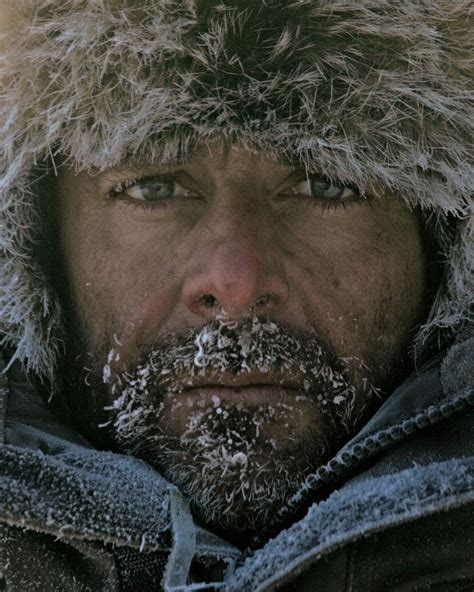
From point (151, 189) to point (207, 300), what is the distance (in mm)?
286

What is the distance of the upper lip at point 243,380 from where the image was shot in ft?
4.68

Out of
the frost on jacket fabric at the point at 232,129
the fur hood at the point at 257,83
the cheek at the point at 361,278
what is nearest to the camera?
the frost on jacket fabric at the point at 232,129

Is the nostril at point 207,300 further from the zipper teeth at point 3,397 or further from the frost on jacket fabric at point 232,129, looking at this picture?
the zipper teeth at point 3,397

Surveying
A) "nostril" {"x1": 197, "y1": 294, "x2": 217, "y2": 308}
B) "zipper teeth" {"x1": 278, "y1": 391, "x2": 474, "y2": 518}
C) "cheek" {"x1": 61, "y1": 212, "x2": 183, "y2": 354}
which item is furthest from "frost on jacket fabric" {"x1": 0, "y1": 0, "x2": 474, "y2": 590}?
"nostril" {"x1": 197, "y1": 294, "x2": 217, "y2": 308}

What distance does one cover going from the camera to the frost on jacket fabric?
123 centimetres

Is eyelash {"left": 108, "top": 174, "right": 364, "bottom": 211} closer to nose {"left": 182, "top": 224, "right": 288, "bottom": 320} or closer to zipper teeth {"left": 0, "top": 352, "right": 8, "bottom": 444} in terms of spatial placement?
nose {"left": 182, "top": 224, "right": 288, "bottom": 320}

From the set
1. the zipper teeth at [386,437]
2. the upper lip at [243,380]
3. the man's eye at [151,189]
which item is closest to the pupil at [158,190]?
the man's eye at [151,189]

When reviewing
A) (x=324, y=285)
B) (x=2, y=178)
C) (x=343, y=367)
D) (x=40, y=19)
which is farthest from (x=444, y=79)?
(x=2, y=178)

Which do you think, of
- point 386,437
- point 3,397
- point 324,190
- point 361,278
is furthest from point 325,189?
point 3,397

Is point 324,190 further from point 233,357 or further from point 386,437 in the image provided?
point 386,437

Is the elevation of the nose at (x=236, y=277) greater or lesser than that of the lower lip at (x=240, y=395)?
greater

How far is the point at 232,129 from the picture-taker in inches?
56.7

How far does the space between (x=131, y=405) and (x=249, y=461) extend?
248 mm

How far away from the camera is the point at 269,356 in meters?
1.43
